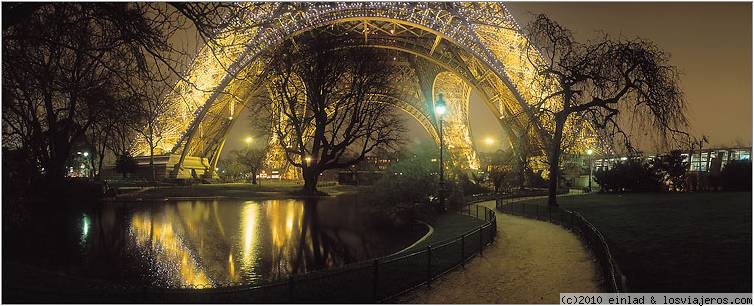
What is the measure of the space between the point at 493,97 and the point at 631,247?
3458 cm

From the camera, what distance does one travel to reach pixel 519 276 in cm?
1035

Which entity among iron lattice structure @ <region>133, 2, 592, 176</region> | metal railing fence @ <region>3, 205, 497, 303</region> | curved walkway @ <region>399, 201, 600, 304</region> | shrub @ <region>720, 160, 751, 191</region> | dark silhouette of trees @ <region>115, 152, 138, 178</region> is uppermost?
iron lattice structure @ <region>133, 2, 592, 176</region>

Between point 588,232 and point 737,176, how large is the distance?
24327mm

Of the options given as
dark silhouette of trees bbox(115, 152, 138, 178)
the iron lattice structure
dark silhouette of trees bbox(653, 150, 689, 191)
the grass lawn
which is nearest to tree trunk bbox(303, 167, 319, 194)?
the iron lattice structure

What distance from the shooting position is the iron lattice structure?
36969mm

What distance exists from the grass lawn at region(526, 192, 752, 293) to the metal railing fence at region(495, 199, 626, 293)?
0.33 meters

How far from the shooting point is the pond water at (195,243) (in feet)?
37.4

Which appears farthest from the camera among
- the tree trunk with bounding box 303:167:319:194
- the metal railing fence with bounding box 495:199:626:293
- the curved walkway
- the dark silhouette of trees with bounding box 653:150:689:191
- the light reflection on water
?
the tree trunk with bounding box 303:167:319:194

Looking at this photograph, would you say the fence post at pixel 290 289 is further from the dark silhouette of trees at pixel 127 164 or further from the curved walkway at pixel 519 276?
the dark silhouette of trees at pixel 127 164

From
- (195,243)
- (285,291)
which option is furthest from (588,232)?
(195,243)

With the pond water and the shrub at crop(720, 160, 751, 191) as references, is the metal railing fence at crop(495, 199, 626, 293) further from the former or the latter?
the shrub at crop(720, 160, 751, 191)

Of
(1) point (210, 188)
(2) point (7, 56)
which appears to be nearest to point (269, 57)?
(1) point (210, 188)

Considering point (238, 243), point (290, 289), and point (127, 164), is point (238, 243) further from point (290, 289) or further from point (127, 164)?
point (127, 164)

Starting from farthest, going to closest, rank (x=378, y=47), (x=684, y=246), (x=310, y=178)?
(x=378, y=47) → (x=310, y=178) → (x=684, y=246)
